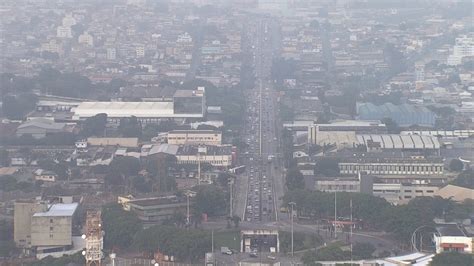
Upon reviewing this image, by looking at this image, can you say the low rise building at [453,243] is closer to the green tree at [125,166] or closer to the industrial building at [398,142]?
the green tree at [125,166]

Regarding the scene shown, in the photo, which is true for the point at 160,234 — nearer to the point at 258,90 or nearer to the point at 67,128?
the point at 67,128

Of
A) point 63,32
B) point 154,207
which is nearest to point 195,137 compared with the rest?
point 154,207

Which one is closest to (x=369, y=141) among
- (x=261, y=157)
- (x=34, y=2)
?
(x=261, y=157)

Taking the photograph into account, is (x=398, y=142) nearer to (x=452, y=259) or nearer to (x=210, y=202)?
(x=210, y=202)

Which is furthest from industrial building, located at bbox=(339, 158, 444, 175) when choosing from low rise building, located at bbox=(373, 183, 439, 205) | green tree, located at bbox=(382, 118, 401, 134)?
green tree, located at bbox=(382, 118, 401, 134)

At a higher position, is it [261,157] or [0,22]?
[0,22]
